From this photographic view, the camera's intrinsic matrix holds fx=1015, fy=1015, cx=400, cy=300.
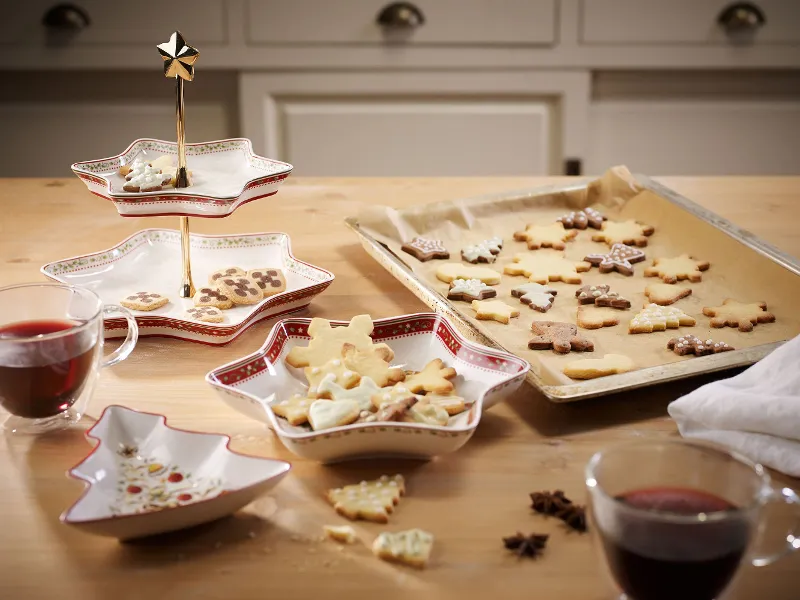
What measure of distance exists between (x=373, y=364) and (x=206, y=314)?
0.94 feet

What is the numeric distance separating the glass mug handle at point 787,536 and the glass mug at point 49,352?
65 cm

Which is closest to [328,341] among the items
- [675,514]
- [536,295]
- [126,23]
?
[536,295]

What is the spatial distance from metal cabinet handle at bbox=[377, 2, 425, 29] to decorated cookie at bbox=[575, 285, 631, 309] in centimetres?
150

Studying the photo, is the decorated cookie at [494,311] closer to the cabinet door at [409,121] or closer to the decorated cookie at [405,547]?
the decorated cookie at [405,547]

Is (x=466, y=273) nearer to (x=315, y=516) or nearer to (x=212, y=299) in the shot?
(x=212, y=299)

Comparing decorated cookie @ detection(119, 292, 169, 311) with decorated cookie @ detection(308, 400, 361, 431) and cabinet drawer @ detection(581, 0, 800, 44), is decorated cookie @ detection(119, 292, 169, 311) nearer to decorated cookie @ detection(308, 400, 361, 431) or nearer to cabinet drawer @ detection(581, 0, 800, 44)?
decorated cookie @ detection(308, 400, 361, 431)

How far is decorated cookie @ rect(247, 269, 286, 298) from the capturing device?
4.47ft

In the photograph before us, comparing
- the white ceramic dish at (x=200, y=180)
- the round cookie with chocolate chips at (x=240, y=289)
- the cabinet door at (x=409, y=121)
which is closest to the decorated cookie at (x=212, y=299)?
the round cookie with chocolate chips at (x=240, y=289)

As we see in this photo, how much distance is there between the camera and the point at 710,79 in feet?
9.53

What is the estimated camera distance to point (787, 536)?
77cm

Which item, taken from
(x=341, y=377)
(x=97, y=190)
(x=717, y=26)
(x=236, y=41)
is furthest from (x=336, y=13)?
(x=341, y=377)

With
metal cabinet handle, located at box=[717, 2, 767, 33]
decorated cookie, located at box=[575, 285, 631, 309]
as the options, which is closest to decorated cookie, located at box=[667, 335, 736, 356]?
decorated cookie, located at box=[575, 285, 631, 309]

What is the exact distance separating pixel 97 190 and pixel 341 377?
0.44 metres

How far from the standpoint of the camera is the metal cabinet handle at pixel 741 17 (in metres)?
2.77
